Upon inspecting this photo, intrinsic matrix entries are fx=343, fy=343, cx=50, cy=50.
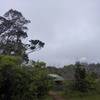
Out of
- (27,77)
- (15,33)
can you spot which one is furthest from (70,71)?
(27,77)

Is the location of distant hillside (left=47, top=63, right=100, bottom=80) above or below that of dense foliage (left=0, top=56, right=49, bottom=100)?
above

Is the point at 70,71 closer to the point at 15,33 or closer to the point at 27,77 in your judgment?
the point at 15,33

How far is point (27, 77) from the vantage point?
20594mm

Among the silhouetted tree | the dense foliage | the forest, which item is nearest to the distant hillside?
the forest

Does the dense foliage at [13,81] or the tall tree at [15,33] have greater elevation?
the tall tree at [15,33]

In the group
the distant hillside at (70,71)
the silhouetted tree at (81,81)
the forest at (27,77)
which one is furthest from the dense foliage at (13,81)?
the distant hillside at (70,71)

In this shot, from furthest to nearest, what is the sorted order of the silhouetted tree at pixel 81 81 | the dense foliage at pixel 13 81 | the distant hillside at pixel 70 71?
the distant hillside at pixel 70 71 < the silhouetted tree at pixel 81 81 < the dense foliage at pixel 13 81

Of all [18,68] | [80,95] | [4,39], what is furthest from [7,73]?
[4,39]

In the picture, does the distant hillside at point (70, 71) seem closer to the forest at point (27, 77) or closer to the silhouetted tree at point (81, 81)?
the forest at point (27, 77)

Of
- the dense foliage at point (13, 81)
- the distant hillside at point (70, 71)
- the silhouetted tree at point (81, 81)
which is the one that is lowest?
the dense foliage at point (13, 81)

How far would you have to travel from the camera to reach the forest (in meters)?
19.5

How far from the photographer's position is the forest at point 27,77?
19531mm

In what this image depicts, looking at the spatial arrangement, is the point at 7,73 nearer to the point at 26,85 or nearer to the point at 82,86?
the point at 26,85

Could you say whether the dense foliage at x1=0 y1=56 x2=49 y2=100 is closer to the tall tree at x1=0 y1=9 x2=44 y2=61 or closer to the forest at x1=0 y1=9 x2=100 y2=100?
the forest at x1=0 y1=9 x2=100 y2=100
